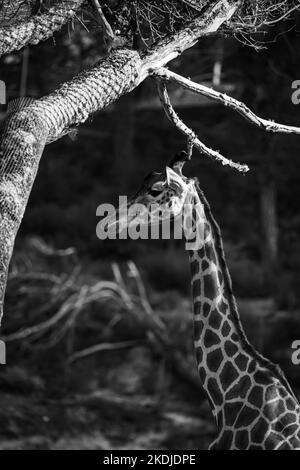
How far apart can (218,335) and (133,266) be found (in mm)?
9336

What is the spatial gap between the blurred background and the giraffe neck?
3442 millimetres

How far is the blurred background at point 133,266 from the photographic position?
14.6 meters

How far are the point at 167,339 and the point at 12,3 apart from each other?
880 cm

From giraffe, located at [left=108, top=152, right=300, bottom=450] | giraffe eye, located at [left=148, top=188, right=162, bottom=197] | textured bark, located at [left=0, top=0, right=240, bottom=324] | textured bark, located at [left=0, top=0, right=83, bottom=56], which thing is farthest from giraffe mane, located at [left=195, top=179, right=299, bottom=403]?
textured bark, located at [left=0, top=0, right=83, bottom=56]

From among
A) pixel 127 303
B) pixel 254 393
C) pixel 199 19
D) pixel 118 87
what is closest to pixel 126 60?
pixel 118 87

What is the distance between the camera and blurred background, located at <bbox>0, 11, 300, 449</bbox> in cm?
1459

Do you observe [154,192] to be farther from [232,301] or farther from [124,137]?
[124,137]

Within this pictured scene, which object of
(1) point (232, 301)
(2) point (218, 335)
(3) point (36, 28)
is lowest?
(2) point (218, 335)

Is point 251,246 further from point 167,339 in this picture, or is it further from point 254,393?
point 254,393

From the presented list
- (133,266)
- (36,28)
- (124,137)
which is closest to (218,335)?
(36,28)

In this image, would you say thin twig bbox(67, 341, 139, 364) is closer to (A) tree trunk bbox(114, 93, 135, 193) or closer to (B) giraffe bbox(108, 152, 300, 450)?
(A) tree trunk bbox(114, 93, 135, 193)

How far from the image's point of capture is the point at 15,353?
17.3 meters

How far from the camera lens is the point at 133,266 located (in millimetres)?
17406

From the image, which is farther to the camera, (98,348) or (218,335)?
(98,348)
